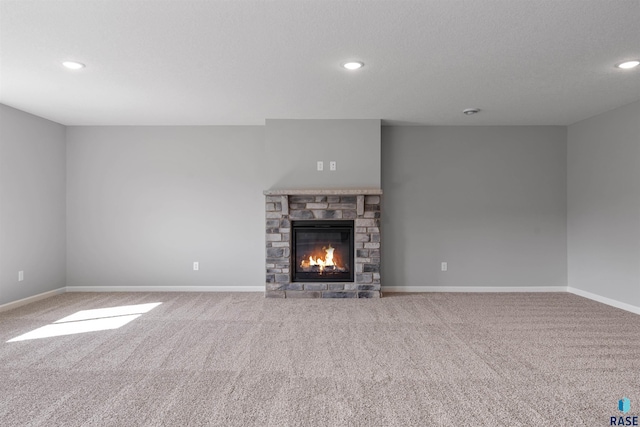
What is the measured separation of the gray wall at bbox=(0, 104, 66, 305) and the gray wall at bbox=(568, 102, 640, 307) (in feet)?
22.6

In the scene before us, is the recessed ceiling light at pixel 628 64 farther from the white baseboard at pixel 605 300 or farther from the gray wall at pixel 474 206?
the white baseboard at pixel 605 300

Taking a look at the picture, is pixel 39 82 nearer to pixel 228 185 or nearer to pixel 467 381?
pixel 228 185

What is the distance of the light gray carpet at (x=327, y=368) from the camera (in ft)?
7.09

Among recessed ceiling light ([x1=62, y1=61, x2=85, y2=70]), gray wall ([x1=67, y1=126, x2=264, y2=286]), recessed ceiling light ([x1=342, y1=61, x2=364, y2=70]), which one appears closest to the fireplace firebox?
gray wall ([x1=67, y1=126, x2=264, y2=286])

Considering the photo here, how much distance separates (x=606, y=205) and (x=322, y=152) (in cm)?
348

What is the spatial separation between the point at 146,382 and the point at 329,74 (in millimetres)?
2727

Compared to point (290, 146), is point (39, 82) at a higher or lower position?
higher

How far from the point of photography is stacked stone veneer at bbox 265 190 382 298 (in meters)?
5.12

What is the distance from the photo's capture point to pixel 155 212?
5.54m

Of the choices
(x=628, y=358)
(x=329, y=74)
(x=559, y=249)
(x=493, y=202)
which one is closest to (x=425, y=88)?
(x=329, y=74)

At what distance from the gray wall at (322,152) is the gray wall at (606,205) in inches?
105

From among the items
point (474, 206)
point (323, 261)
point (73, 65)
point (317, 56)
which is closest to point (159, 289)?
point (323, 261)

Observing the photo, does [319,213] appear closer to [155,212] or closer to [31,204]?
[155,212]

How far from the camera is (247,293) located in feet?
17.7
